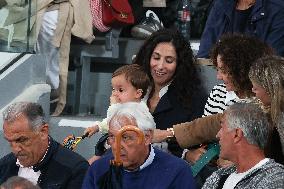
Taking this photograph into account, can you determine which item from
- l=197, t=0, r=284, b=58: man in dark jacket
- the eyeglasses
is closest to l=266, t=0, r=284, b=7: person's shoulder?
l=197, t=0, r=284, b=58: man in dark jacket

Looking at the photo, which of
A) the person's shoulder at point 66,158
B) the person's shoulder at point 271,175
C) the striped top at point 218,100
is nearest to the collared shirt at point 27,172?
the person's shoulder at point 66,158

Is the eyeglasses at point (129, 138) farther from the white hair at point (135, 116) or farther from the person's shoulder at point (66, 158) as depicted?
the person's shoulder at point (66, 158)

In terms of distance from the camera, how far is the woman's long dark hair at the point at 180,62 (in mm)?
7488

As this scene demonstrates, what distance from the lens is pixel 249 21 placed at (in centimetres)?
802

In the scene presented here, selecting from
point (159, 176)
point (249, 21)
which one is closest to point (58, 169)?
point (159, 176)

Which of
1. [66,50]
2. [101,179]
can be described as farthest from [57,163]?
[66,50]

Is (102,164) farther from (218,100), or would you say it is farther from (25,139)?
(218,100)

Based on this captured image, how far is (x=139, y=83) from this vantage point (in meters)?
7.12

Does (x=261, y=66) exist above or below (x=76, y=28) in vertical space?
above

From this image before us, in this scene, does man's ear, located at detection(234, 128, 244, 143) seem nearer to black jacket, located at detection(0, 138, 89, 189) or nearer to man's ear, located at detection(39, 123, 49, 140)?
black jacket, located at detection(0, 138, 89, 189)

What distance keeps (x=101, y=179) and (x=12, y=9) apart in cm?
321

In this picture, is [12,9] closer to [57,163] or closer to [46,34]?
[46,34]

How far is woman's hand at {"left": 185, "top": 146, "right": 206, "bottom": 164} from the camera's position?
6.84m

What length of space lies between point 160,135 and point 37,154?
831 millimetres
